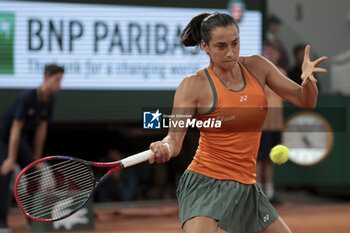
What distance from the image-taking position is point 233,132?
2477mm

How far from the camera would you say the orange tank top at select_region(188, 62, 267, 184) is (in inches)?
95.1

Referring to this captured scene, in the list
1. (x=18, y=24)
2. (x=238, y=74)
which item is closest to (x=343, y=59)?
(x=18, y=24)

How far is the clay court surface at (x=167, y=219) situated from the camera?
534 centimetres

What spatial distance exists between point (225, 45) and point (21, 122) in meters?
3.00

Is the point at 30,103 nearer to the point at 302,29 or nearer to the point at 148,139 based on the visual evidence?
the point at 148,139

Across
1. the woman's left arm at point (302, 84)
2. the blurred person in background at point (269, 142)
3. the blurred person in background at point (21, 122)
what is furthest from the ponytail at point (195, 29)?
the blurred person in background at point (269, 142)

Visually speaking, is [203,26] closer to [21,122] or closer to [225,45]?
[225,45]

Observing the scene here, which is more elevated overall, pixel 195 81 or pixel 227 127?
pixel 195 81

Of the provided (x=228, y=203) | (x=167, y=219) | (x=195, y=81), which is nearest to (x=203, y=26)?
(x=195, y=81)

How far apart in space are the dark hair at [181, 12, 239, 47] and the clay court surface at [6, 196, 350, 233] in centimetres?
288

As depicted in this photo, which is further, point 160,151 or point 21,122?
point 21,122

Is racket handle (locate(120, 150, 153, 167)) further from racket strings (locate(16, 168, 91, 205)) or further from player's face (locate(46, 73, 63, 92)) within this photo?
player's face (locate(46, 73, 63, 92))

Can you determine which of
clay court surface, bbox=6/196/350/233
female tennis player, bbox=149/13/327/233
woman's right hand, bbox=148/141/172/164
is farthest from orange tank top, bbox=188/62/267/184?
clay court surface, bbox=6/196/350/233

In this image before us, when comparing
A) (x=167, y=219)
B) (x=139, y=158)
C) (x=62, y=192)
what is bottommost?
(x=167, y=219)
